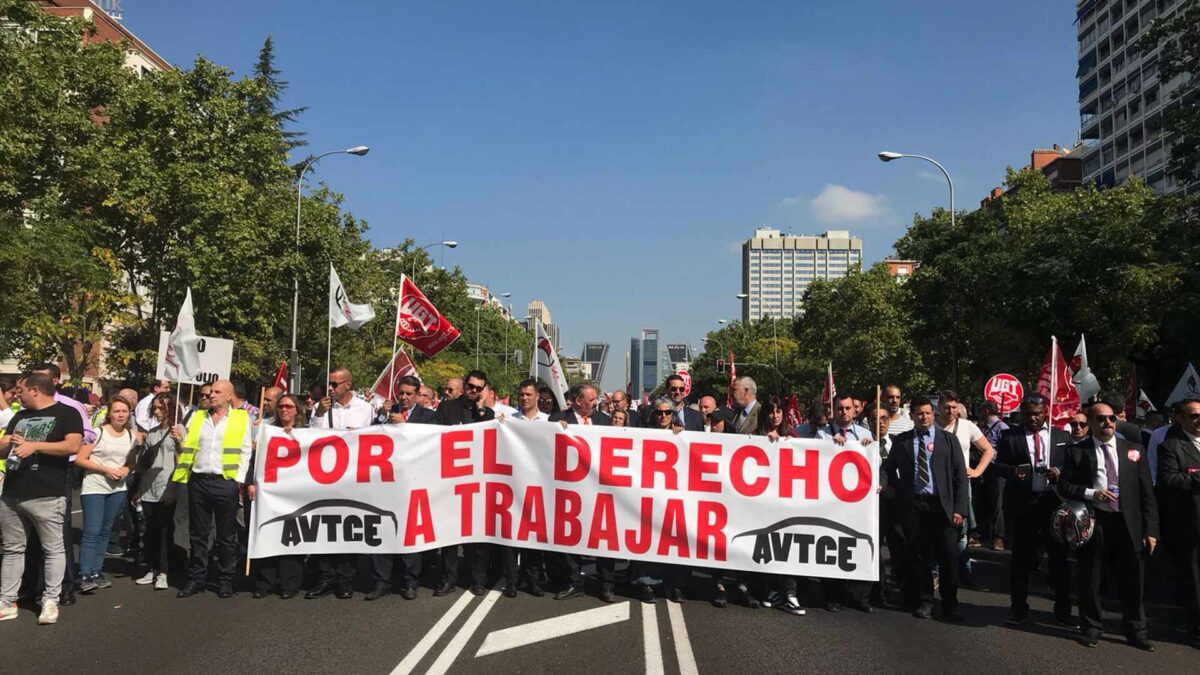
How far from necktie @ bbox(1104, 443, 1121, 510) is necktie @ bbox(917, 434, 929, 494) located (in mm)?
1363

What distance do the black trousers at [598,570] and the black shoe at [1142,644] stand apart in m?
4.10

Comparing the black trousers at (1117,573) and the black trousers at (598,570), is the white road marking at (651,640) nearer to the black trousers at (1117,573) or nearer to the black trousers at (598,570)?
the black trousers at (598,570)

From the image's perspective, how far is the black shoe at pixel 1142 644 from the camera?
6.81 meters

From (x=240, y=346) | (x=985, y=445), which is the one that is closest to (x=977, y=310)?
(x=985, y=445)

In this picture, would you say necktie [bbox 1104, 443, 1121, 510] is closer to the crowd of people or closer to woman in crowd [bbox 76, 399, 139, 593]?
the crowd of people

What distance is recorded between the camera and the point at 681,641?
261 inches

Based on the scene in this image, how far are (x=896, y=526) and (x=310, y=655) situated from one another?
16.4 feet

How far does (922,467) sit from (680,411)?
251 cm

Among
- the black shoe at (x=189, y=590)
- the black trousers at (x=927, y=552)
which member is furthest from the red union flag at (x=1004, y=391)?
the black shoe at (x=189, y=590)

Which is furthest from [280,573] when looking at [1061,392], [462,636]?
[1061,392]

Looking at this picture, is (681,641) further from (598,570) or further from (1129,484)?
(1129,484)

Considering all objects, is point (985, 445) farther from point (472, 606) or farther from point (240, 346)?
point (240, 346)

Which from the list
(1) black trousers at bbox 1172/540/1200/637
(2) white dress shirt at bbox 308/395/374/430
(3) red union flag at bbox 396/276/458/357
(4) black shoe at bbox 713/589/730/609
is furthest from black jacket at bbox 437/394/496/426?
(1) black trousers at bbox 1172/540/1200/637

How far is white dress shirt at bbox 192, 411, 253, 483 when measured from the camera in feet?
26.7
